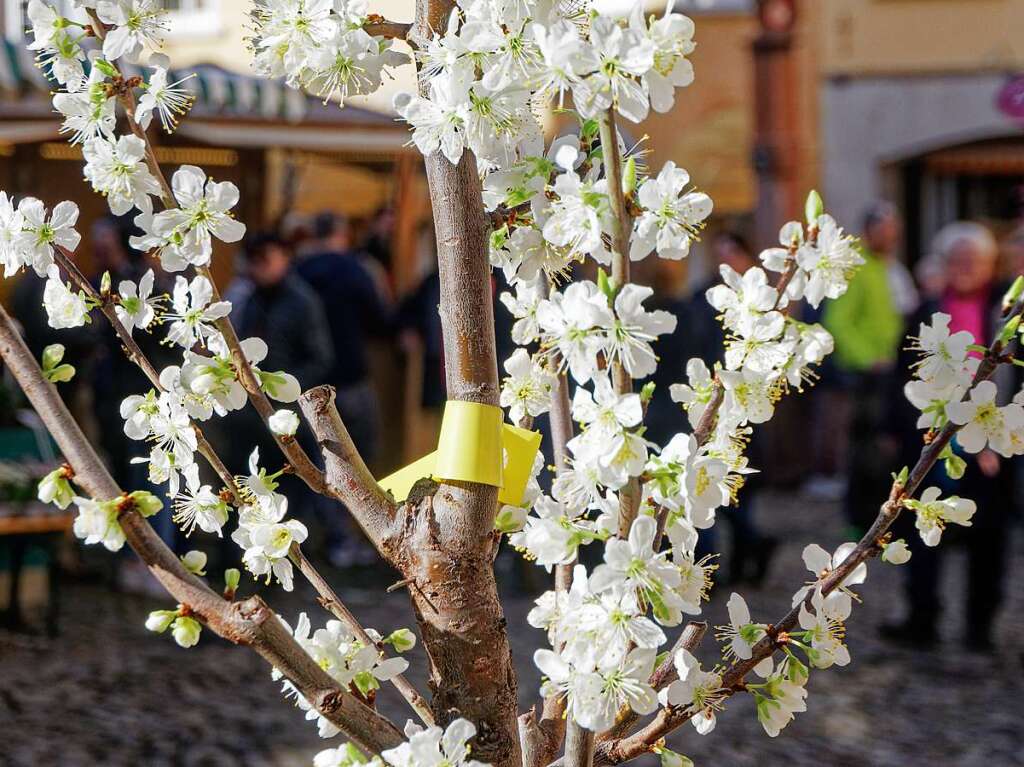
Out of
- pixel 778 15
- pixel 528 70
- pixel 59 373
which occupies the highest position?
pixel 778 15

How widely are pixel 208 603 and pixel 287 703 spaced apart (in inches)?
167

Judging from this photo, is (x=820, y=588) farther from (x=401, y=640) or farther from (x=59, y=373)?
(x=59, y=373)

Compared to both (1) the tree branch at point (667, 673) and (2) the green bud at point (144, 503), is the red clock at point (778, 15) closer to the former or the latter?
(1) the tree branch at point (667, 673)

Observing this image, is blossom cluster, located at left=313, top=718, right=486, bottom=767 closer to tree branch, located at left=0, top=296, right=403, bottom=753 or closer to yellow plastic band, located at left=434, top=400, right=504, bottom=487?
tree branch, located at left=0, top=296, right=403, bottom=753

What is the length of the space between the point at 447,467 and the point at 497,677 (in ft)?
0.67

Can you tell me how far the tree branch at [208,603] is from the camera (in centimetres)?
132

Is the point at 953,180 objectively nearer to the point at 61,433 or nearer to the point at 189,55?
the point at 189,55

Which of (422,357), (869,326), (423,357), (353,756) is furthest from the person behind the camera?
(869,326)

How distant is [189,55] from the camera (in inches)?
576

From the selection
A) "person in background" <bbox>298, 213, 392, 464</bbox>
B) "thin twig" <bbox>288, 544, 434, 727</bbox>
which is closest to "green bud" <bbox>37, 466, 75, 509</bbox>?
"thin twig" <bbox>288, 544, 434, 727</bbox>

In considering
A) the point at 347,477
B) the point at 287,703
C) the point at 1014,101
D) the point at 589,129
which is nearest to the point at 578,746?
the point at 347,477

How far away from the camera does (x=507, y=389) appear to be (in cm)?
162

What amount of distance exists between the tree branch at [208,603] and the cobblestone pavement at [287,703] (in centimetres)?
344

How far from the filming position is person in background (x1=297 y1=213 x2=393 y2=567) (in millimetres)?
8047
